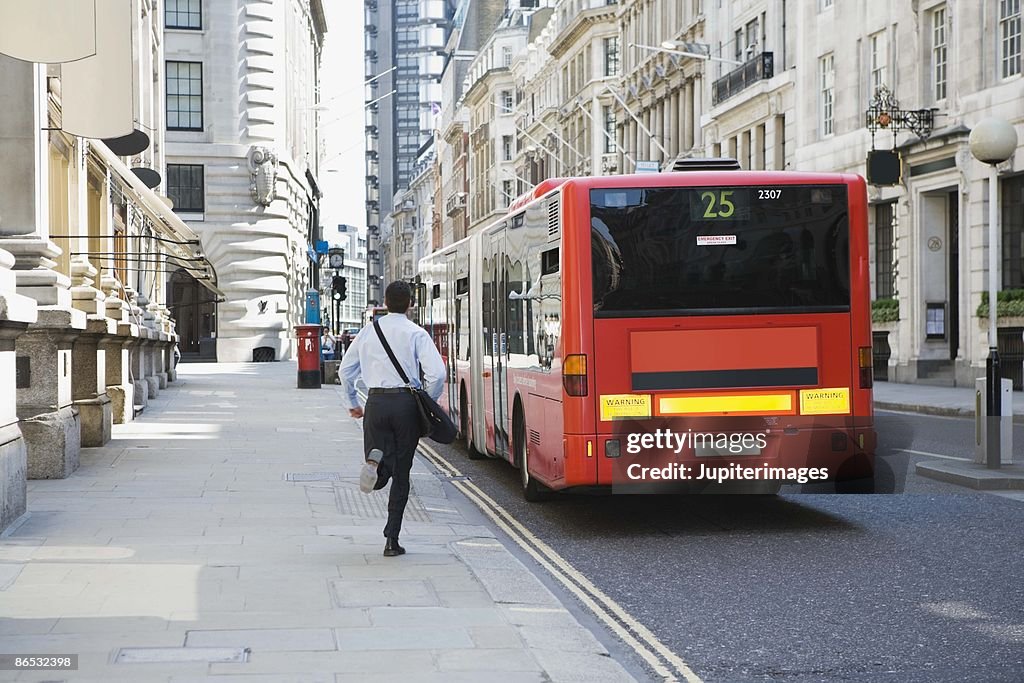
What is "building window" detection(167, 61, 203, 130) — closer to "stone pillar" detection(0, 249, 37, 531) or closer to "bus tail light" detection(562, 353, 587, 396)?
"stone pillar" detection(0, 249, 37, 531)

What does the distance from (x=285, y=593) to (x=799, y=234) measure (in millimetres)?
4874

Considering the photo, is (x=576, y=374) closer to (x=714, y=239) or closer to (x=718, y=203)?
(x=714, y=239)

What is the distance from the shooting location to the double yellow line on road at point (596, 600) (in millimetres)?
6938

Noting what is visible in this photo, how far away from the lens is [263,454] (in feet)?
59.2

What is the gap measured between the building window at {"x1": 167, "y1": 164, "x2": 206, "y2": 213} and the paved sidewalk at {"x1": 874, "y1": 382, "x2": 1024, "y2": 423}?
3029cm

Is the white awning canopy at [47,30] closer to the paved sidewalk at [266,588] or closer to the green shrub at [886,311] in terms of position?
the paved sidewalk at [266,588]

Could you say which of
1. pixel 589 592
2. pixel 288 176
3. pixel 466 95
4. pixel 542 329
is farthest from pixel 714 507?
pixel 466 95

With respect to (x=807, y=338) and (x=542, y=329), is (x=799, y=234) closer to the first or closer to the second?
(x=807, y=338)

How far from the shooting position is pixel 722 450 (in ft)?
36.2

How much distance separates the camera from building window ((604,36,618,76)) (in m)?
73.0

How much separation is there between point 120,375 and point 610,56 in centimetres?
5380

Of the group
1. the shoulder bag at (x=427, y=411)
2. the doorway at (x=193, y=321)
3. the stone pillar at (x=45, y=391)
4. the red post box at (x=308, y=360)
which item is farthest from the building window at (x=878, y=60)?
the shoulder bag at (x=427, y=411)

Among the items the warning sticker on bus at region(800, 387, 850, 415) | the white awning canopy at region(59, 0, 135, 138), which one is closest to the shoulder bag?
the warning sticker on bus at region(800, 387, 850, 415)

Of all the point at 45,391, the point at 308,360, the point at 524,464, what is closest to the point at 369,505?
the point at 524,464
